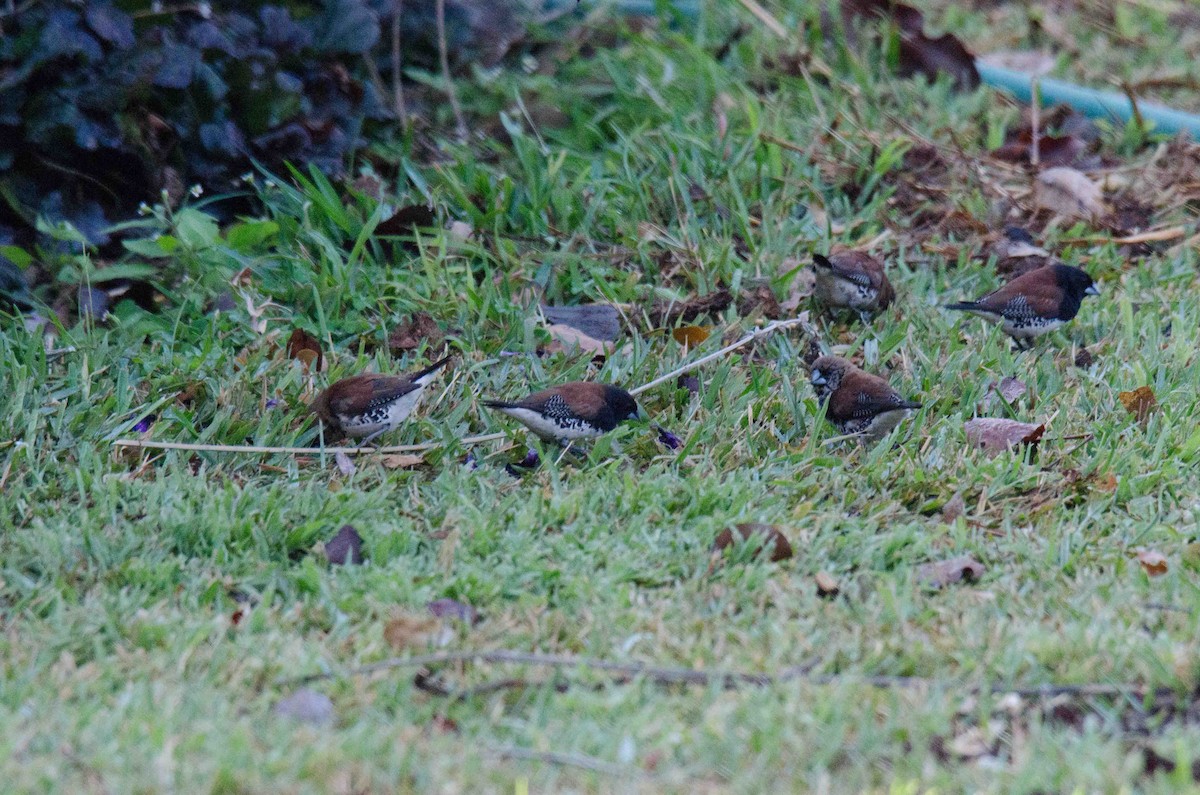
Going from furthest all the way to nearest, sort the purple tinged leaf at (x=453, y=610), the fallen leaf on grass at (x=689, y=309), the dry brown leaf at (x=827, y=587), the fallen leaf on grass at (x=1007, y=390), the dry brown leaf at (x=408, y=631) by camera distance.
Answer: the fallen leaf on grass at (x=689, y=309)
the fallen leaf on grass at (x=1007, y=390)
the dry brown leaf at (x=827, y=587)
the purple tinged leaf at (x=453, y=610)
the dry brown leaf at (x=408, y=631)

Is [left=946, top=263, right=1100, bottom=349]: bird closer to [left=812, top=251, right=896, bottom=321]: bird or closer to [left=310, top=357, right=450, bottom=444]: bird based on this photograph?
[left=812, top=251, right=896, bottom=321]: bird

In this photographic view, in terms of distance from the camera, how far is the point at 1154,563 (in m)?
3.77

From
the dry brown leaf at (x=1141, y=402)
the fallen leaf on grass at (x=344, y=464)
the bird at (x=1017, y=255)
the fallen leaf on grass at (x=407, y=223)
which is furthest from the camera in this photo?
the bird at (x=1017, y=255)

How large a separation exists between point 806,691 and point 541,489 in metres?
1.35

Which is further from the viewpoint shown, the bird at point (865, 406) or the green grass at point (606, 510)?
the bird at point (865, 406)

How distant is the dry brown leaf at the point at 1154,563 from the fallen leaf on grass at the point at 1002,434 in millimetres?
738

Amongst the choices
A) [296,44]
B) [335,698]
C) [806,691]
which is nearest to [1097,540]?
[806,691]

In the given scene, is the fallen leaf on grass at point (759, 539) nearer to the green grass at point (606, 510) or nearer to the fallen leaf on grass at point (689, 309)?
the green grass at point (606, 510)

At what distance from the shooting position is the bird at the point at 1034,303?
205 inches

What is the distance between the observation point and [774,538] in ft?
12.5

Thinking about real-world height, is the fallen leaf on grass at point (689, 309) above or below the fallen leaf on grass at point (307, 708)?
below

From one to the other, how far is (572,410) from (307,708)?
157 cm

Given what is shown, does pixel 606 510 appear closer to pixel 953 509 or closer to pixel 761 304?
pixel 953 509

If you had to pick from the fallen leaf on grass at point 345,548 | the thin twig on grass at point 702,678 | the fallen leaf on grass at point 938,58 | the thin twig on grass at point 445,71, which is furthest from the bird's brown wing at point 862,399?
the fallen leaf on grass at point 938,58
